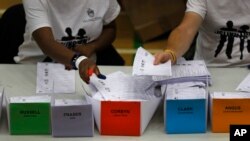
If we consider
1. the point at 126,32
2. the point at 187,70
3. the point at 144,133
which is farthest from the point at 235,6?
the point at 126,32

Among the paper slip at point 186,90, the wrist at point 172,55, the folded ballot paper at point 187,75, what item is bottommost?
the paper slip at point 186,90

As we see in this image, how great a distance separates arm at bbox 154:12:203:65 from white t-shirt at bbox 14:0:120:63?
0.40 metres

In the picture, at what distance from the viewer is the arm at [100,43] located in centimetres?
236

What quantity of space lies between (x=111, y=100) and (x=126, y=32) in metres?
2.35

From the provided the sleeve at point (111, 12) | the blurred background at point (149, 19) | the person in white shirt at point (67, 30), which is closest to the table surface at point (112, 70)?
the person in white shirt at point (67, 30)

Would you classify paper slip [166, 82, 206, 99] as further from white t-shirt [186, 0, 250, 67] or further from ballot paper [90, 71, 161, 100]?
white t-shirt [186, 0, 250, 67]

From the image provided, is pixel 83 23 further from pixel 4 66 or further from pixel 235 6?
pixel 235 6

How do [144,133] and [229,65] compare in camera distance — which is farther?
[229,65]

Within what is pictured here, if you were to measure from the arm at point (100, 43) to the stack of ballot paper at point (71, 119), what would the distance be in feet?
2.54

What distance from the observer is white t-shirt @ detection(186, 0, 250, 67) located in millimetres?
2268

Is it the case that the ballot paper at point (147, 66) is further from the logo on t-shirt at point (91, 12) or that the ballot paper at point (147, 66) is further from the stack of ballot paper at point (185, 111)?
the logo on t-shirt at point (91, 12)

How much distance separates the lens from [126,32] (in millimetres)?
3900

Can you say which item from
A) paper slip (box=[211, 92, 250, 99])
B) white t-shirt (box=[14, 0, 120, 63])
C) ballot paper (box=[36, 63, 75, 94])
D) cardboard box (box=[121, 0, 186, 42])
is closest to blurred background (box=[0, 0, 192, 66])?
cardboard box (box=[121, 0, 186, 42])

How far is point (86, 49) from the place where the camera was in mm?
2377
